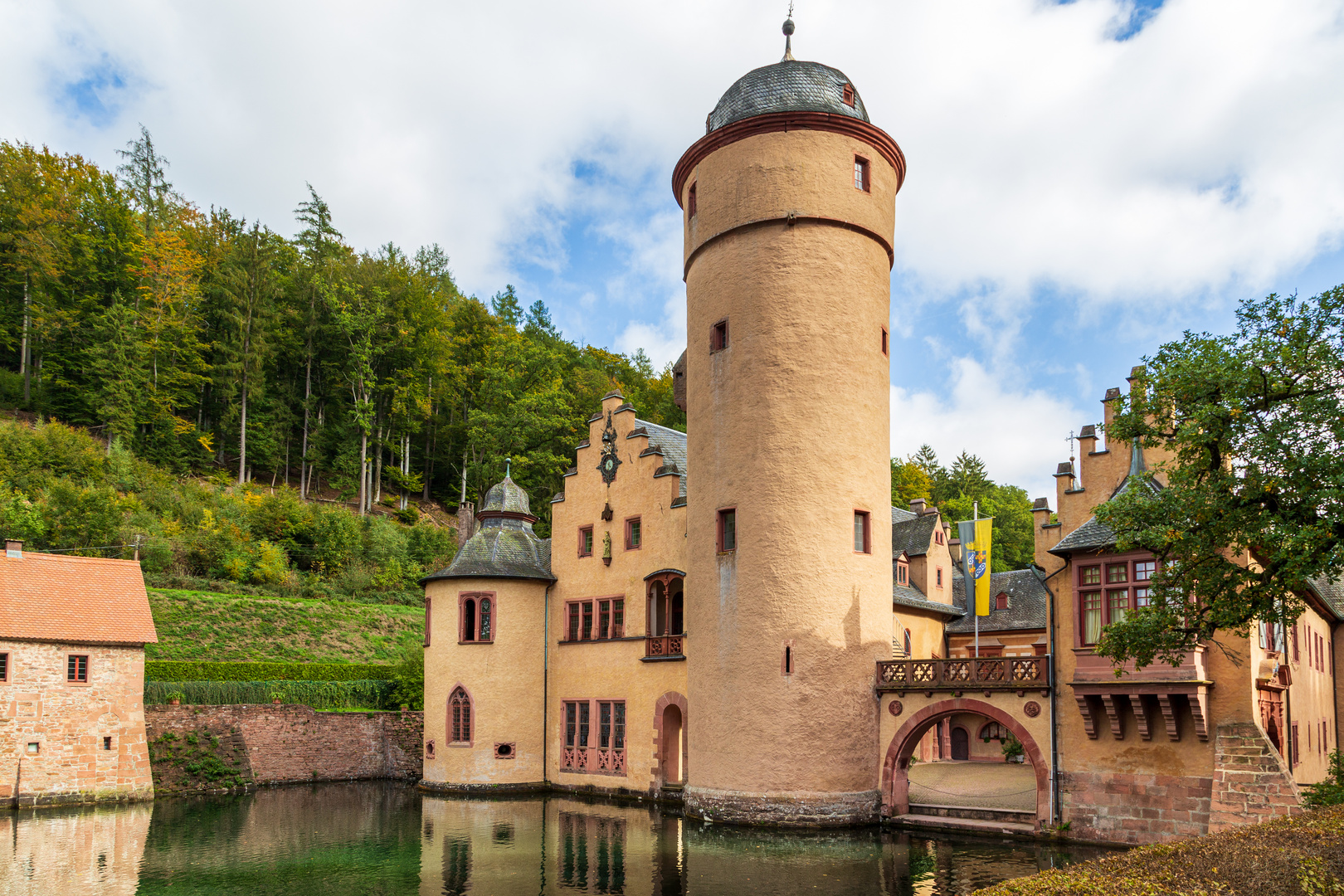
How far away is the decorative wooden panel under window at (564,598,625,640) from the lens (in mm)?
28875

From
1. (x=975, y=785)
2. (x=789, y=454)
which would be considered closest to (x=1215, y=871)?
(x=789, y=454)

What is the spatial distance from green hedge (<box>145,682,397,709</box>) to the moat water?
509 centimetres

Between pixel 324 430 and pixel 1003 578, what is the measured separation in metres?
37.3

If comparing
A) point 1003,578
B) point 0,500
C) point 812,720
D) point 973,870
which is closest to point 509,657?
point 812,720

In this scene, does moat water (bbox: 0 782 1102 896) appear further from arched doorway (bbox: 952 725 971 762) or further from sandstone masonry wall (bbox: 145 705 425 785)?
arched doorway (bbox: 952 725 971 762)

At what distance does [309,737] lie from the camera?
31797mm

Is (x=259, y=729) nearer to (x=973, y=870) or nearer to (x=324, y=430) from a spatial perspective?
(x=973, y=870)

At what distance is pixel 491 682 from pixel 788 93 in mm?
17996

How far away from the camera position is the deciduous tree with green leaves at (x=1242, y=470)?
13336 millimetres

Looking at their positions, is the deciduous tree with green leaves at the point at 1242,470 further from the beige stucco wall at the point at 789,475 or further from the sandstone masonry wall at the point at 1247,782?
the beige stucco wall at the point at 789,475

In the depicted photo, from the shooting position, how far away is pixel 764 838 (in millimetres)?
20391

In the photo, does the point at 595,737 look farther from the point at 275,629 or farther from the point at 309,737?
the point at 275,629

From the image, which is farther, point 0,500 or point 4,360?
point 4,360

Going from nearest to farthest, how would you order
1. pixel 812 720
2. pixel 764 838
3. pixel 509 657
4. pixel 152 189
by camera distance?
pixel 764 838, pixel 812 720, pixel 509 657, pixel 152 189
